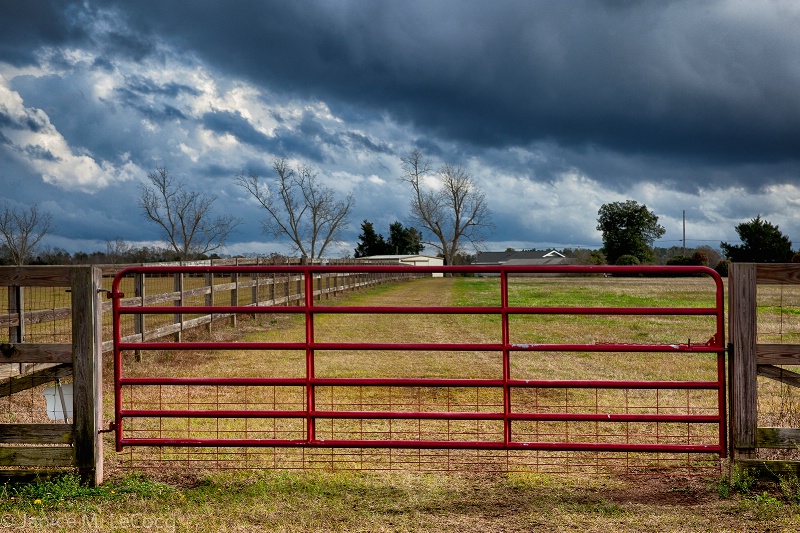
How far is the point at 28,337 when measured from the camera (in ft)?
45.0

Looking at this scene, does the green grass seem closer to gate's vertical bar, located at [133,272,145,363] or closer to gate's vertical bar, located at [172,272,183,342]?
gate's vertical bar, located at [133,272,145,363]

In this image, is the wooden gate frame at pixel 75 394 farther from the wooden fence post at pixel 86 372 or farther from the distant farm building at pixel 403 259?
the distant farm building at pixel 403 259

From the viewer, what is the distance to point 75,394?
5891mm

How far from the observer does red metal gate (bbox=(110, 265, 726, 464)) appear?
226 inches

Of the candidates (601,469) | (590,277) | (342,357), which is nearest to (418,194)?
(590,277)

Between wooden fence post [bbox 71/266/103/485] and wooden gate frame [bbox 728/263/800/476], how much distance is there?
17.3 feet

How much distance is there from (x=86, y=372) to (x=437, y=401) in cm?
471

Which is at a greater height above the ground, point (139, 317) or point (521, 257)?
point (521, 257)

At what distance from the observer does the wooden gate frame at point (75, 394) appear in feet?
19.3

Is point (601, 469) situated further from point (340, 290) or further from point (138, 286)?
point (340, 290)

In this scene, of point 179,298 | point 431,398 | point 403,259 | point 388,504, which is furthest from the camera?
point 403,259

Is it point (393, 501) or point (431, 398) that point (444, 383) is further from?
point (431, 398)

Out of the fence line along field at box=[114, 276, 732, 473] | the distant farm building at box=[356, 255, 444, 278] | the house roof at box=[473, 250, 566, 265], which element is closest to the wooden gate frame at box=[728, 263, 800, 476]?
the fence line along field at box=[114, 276, 732, 473]

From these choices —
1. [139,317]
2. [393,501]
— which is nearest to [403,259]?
[139,317]
